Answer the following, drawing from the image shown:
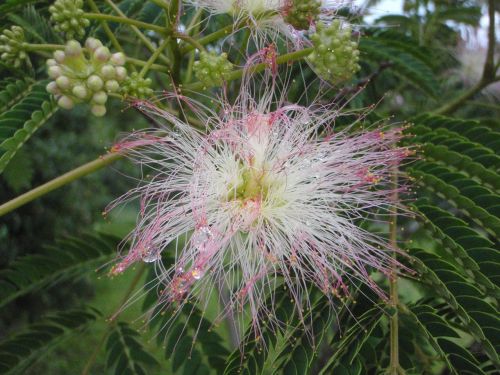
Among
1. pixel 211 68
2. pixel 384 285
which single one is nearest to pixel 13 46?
pixel 211 68

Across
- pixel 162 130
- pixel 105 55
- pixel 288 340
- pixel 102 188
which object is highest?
pixel 105 55

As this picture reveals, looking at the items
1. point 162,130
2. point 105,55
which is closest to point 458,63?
point 162,130

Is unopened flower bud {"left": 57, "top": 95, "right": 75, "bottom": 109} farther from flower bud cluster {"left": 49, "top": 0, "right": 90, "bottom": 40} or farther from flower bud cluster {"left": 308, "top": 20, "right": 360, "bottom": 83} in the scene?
flower bud cluster {"left": 308, "top": 20, "right": 360, "bottom": 83}

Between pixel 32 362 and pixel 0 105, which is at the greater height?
pixel 0 105

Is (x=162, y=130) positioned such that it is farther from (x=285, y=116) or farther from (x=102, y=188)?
(x=102, y=188)

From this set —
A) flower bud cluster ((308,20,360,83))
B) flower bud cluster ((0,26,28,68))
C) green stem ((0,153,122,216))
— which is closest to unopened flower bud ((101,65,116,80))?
green stem ((0,153,122,216))

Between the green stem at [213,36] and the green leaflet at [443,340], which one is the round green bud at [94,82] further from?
the green leaflet at [443,340]

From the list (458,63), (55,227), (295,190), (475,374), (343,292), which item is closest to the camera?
(475,374)
